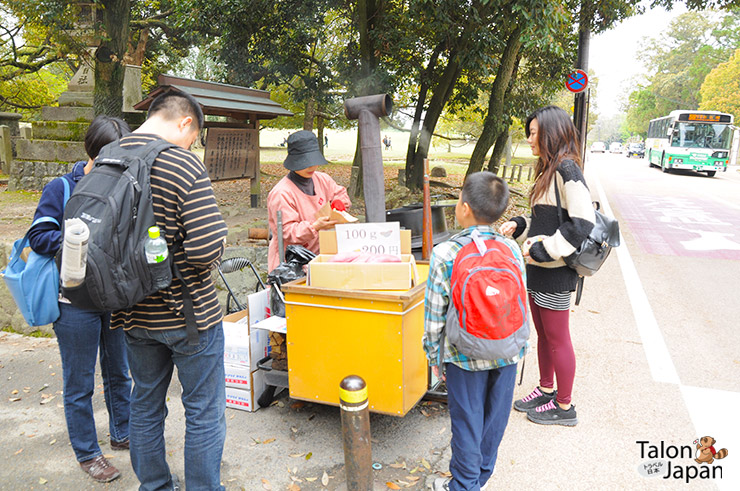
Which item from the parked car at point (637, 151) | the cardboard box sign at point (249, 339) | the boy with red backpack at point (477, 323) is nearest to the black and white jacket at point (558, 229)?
the boy with red backpack at point (477, 323)

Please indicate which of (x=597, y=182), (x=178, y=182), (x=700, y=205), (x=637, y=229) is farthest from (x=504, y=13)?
(x=597, y=182)

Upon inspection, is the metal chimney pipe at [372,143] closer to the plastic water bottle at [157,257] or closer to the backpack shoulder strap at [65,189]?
the backpack shoulder strap at [65,189]

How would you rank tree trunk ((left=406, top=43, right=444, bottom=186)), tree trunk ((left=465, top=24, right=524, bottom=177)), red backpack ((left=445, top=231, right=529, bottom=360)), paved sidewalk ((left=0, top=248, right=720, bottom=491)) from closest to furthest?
red backpack ((left=445, top=231, right=529, bottom=360))
paved sidewalk ((left=0, top=248, right=720, bottom=491))
tree trunk ((left=465, top=24, right=524, bottom=177))
tree trunk ((left=406, top=43, right=444, bottom=186))

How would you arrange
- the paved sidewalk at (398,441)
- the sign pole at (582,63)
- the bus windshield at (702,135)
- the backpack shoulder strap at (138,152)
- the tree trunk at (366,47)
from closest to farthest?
the backpack shoulder strap at (138,152) → the paved sidewalk at (398,441) → the tree trunk at (366,47) → the sign pole at (582,63) → the bus windshield at (702,135)

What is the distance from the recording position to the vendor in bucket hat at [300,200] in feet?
13.2

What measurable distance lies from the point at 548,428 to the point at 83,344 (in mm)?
3069

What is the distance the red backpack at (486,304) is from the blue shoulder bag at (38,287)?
220cm

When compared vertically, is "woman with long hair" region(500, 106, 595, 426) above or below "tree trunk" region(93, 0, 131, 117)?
below

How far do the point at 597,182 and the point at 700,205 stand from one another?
8266 millimetres

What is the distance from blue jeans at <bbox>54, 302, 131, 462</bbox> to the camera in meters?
2.99

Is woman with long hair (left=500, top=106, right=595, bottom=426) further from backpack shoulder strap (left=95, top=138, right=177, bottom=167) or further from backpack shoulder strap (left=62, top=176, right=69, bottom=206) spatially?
backpack shoulder strap (left=62, top=176, right=69, bottom=206)

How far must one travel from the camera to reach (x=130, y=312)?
7.93 feet

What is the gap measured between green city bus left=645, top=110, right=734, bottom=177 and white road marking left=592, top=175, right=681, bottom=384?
21740mm

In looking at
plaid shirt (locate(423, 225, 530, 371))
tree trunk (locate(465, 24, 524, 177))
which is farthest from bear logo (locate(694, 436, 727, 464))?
tree trunk (locate(465, 24, 524, 177))
